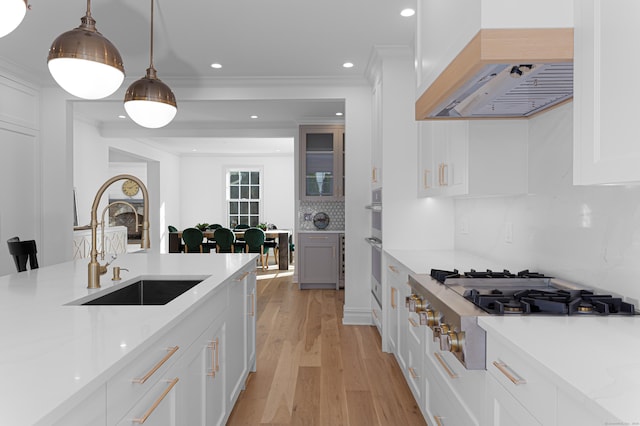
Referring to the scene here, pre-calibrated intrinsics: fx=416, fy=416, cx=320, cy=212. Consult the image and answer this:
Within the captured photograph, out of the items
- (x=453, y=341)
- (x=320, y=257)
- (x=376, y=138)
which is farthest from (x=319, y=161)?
(x=453, y=341)

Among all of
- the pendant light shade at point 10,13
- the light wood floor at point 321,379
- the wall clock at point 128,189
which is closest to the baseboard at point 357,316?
the light wood floor at point 321,379

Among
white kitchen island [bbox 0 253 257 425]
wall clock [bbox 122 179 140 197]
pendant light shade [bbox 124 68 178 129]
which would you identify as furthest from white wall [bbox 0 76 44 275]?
wall clock [bbox 122 179 140 197]

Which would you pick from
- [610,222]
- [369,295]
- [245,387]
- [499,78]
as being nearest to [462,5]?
[499,78]

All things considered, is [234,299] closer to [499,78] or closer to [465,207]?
[499,78]

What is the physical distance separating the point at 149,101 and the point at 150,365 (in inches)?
65.1

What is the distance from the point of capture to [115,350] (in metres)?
0.98

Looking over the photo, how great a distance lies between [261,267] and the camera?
8.34 meters

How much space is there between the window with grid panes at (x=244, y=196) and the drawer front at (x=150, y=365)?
9414 mm

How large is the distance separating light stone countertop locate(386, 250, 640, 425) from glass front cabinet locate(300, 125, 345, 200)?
5.00 metres

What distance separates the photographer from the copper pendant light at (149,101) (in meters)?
2.32

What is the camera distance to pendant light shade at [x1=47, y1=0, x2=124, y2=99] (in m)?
1.72

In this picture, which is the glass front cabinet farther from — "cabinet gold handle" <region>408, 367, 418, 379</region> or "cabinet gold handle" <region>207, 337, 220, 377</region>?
"cabinet gold handle" <region>207, 337, 220, 377</region>

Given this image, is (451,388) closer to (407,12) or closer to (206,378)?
(206,378)

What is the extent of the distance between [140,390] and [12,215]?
418 cm
